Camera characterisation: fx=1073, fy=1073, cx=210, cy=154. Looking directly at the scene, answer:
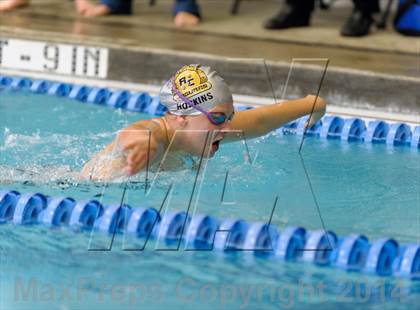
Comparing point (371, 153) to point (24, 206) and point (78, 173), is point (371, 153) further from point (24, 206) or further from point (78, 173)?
point (24, 206)

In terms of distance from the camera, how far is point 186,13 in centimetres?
631

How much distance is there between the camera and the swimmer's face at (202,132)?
3555 millimetres

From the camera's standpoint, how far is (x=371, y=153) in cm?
466

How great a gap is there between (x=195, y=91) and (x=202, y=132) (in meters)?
0.14

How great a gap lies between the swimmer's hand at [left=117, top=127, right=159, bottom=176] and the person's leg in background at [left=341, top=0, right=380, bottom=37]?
2.79 metres

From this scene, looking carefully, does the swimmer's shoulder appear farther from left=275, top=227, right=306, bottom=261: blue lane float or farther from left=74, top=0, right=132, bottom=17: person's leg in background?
left=74, top=0, right=132, bottom=17: person's leg in background

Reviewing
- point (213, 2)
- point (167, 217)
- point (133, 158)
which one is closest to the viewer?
point (133, 158)

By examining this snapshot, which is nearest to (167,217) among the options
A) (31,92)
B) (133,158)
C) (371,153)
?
(133,158)

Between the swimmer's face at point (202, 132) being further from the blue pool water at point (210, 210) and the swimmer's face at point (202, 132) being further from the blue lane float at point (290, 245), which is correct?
the blue lane float at point (290, 245)

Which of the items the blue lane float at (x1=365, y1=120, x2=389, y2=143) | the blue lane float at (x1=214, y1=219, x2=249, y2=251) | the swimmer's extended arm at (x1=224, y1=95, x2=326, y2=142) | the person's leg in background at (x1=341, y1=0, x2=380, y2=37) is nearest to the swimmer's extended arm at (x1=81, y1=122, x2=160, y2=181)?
the blue lane float at (x1=214, y1=219, x2=249, y2=251)

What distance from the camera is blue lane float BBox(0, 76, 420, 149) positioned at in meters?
4.82

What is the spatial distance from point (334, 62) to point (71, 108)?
4.35 feet

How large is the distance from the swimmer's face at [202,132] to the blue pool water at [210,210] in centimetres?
21

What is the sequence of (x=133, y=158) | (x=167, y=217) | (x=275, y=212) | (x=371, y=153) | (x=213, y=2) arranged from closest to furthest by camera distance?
(x=133, y=158) → (x=167, y=217) → (x=275, y=212) → (x=371, y=153) → (x=213, y=2)
